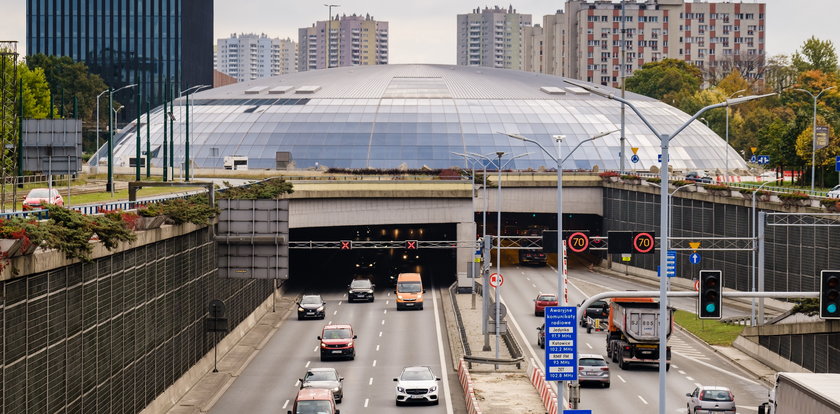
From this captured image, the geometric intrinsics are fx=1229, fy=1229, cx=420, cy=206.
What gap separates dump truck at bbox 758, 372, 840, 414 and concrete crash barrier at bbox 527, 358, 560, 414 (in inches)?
551

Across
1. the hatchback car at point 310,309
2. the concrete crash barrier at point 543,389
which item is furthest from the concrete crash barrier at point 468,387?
the hatchback car at point 310,309


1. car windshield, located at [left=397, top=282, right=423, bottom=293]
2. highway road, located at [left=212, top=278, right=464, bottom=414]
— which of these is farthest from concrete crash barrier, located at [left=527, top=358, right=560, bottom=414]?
car windshield, located at [left=397, top=282, right=423, bottom=293]

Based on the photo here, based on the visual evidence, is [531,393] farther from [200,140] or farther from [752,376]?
[200,140]

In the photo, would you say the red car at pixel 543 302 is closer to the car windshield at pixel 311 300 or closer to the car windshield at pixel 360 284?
the car windshield at pixel 311 300

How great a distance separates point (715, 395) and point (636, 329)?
12.4 m

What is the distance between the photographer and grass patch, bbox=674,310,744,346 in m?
70.3

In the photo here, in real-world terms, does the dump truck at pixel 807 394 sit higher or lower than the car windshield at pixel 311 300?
higher

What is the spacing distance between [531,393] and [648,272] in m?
51.5

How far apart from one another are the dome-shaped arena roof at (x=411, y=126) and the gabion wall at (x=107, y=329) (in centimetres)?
5985

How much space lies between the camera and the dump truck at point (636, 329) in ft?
187

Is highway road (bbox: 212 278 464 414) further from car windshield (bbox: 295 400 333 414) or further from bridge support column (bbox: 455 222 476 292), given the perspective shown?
bridge support column (bbox: 455 222 476 292)

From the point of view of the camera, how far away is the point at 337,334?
2482 inches

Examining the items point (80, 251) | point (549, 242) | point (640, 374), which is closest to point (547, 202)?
point (549, 242)

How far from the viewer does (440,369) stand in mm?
59719
